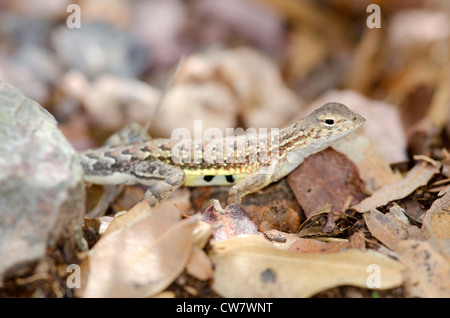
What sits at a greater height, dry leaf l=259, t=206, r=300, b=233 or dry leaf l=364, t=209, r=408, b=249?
dry leaf l=364, t=209, r=408, b=249

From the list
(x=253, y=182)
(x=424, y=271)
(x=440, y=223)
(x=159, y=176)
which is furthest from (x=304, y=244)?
(x=159, y=176)

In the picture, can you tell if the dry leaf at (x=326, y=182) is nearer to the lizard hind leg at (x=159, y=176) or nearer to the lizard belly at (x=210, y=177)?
the lizard belly at (x=210, y=177)

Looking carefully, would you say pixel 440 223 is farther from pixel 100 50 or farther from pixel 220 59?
pixel 100 50

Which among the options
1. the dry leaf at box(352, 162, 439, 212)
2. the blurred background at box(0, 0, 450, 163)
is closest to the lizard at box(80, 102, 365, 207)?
the dry leaf at box(352, 162, 439, 212)

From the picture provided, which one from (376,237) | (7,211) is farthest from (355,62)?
(7,211)

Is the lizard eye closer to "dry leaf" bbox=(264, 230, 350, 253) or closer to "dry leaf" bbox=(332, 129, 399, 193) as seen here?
"dry leaf" bbox=(332, 129, 399, 193)

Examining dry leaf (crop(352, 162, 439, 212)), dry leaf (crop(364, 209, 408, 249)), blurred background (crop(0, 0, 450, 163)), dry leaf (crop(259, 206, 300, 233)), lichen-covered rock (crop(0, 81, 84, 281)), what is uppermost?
blurred background (crop(0, 0, 450, 163))
